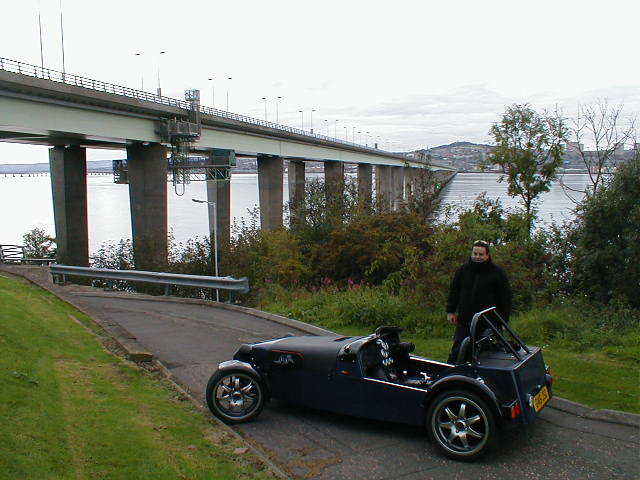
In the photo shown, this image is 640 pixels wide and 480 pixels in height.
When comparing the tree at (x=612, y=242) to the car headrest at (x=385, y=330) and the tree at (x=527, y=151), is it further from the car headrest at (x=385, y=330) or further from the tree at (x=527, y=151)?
the tree at (x=527, y=151)

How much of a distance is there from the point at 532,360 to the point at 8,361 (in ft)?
16.7

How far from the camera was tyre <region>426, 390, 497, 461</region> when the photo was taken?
5.28 meters

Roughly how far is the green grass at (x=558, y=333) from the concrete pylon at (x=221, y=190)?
3276 centimetres

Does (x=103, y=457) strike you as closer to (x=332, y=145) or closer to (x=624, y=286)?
(x=624, y=286)

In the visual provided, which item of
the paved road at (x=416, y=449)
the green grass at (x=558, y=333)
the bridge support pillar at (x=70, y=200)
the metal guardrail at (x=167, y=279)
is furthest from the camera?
the bridge support pillar at (x=70, y=200)

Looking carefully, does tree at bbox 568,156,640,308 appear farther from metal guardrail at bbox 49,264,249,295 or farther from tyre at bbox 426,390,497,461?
tyre at bbox 426,390,497,461

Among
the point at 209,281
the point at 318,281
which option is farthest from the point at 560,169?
the point at 209,281

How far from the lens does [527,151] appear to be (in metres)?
33.8

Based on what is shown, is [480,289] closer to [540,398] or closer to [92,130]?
[540,398]

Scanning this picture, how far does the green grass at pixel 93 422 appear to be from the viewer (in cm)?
441

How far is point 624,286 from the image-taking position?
1169 centimetres

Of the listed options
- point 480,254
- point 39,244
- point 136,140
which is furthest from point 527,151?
point 39,244

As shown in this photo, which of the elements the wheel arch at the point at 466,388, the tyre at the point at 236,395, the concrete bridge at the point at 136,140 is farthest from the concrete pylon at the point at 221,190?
the wheel arch at the point at 466,388

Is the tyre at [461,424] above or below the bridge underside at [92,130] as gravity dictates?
below
